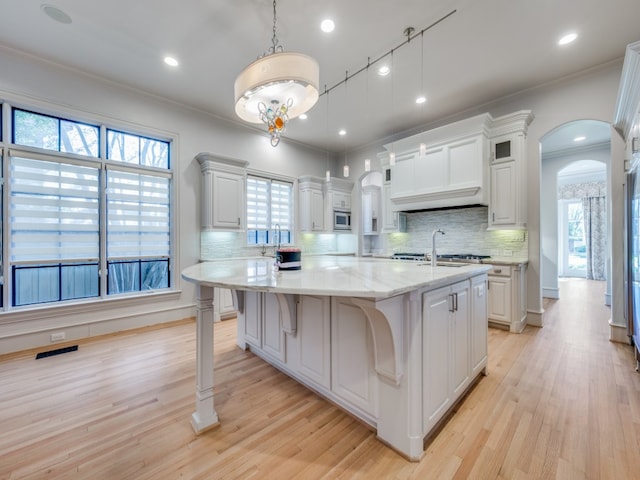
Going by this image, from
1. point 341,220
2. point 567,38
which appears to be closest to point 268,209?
point 341,220

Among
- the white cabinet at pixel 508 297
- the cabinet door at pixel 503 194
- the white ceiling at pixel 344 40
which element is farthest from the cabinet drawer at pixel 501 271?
the white ceiling at pixel 344 40

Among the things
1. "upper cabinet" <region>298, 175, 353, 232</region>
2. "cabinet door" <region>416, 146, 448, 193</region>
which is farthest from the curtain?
"upper cabinet" <region>298, 175, 353, 232</region>

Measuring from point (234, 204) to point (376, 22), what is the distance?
305 centimetres

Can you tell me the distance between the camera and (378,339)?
1.46m

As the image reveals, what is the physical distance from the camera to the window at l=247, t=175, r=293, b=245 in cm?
492

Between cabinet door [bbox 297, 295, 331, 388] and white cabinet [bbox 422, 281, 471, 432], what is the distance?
25.1 inches

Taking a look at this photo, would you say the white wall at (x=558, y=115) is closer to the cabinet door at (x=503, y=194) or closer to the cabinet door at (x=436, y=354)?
the cabinet door at (x=503, y=194)

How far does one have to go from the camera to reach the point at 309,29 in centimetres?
261

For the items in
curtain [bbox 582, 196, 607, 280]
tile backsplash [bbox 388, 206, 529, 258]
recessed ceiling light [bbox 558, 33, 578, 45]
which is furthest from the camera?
curtain [bbox 582, 196, 607, 280]

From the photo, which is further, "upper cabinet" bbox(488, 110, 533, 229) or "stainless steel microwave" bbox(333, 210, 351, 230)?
"stainless steel microwave" bbox(333, 210, 351, 230)

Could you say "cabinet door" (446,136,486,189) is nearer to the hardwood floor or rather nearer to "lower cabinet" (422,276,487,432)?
"lower cabinet" (422,276,487,432)

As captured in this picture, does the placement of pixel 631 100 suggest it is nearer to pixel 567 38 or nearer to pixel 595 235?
pixel 567 38

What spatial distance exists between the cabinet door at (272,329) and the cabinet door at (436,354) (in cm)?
120

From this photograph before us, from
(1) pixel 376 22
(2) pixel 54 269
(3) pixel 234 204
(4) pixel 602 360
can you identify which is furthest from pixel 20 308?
(4) pixel 602 360
